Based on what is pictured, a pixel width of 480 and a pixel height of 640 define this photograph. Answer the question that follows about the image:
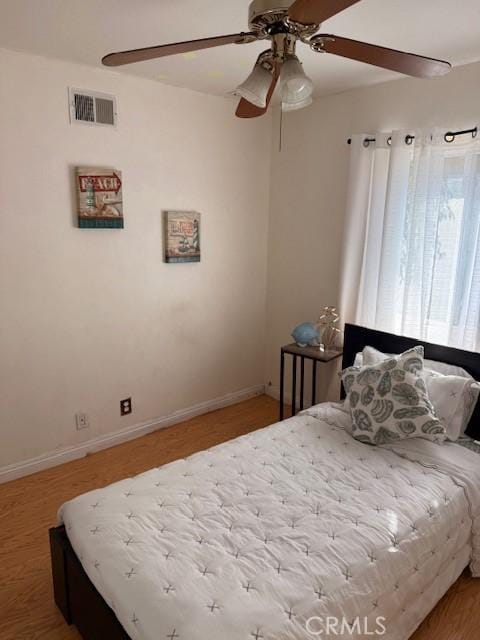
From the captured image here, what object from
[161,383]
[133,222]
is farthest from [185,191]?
[161,383]

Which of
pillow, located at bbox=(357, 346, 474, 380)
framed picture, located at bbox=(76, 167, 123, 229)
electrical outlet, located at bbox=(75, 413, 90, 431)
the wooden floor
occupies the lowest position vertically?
the wooden floor

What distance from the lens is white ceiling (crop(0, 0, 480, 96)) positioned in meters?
1.90

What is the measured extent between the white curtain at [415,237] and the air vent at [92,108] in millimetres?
1598

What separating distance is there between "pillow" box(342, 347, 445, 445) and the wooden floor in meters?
0.70

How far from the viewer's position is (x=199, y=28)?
213 centimetres

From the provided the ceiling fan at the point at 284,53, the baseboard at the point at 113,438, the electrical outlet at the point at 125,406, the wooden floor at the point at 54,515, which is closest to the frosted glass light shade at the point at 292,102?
the ceiling fan at the point at 284,53

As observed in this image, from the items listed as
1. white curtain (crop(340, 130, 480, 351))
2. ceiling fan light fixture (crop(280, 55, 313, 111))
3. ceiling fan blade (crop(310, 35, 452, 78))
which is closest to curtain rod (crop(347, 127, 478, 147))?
white curtain (crop(340, 130, 480, 351))

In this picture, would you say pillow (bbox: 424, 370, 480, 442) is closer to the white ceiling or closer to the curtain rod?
the curtain rod

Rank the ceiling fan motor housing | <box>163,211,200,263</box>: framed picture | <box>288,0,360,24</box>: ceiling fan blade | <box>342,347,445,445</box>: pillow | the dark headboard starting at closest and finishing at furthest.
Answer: <box>288,0,360,24</box>: ceiling fan blade, the ceiling fan motor housing, <box>342,347,445,445</box>: pillow, the dark headboard, <box>163,211,200,263</box>: framed picture

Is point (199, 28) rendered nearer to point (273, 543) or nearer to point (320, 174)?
point (320, 174)

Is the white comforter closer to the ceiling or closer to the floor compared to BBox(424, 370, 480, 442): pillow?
closer to the floor

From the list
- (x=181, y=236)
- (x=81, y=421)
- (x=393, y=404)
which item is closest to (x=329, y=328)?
(x=393, y=404)

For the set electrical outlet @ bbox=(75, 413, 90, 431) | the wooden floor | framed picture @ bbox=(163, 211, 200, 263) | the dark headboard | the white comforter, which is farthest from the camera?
framed picture @ bbox=(163, 211, 200, 263)

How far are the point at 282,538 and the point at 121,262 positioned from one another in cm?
207
